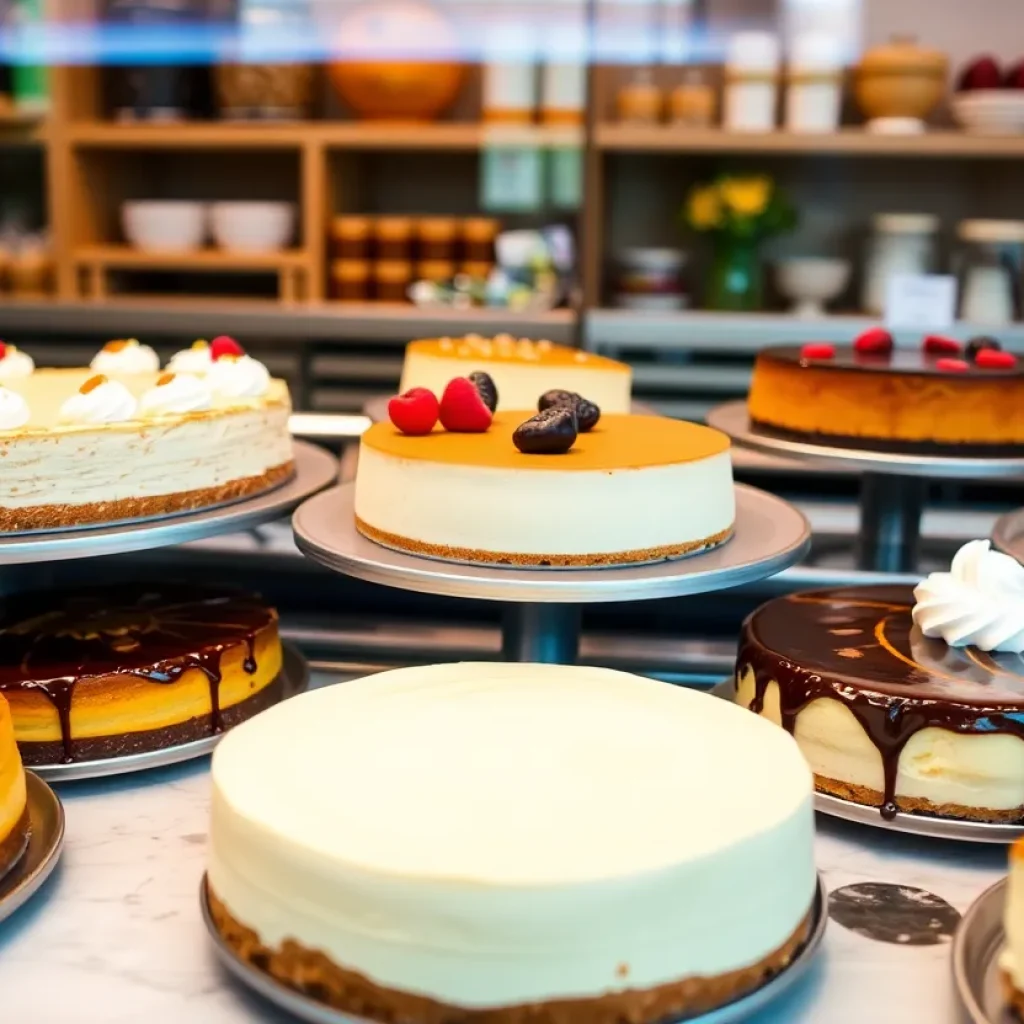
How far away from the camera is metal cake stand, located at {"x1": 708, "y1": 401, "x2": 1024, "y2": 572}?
2201 mm

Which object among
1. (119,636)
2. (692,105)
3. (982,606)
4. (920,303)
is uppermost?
(692,105)

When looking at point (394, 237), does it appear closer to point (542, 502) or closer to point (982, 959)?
point (542, 502)

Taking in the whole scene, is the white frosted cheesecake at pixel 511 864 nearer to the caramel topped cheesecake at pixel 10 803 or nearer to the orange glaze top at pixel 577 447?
the caramel topped cheesecake at pixel 10 803

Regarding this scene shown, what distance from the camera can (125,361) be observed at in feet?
7.97

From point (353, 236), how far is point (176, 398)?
2.14 m

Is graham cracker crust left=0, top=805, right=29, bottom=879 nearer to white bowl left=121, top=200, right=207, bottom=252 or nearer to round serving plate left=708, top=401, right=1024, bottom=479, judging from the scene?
round serving plate left=708, top=401, right=1024, bottom=479

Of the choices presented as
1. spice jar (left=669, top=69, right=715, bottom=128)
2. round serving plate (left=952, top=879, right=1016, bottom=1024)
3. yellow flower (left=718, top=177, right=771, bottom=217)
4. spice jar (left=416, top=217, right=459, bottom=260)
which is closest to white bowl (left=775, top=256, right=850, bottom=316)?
yellow flower (left=718, top=177, right=771, bottom=217)

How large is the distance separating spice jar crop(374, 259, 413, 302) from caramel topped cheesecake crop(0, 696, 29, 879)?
2.81 meters

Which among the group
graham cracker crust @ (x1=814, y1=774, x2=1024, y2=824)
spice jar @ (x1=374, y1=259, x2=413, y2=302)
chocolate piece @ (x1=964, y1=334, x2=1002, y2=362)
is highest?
spice jar @ (x1=374, y1=259, x2=413, y2=302)

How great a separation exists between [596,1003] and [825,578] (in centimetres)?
120

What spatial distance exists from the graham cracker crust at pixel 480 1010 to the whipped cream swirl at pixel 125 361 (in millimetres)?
1525

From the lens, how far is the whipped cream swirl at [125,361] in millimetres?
2414

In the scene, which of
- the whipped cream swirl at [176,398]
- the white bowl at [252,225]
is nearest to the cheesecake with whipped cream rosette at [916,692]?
the whipped cream swirl at [176,398]

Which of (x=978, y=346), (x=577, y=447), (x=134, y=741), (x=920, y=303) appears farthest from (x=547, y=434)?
(x=920, y=303)
